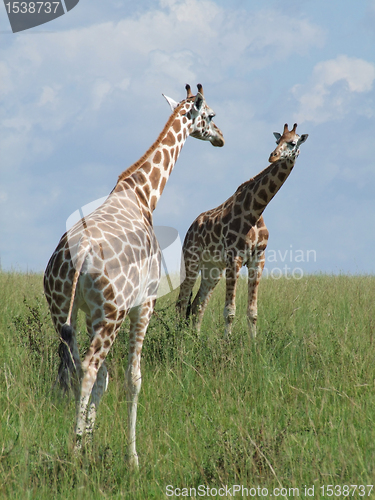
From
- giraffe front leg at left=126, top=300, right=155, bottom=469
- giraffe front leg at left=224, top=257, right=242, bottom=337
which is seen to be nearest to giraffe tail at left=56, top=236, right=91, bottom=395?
giraffe front leg at left=126, top=300, right=155, bottom=469

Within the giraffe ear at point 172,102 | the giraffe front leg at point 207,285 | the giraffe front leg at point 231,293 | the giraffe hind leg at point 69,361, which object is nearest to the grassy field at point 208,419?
the giraffe hind leg at point 69,361

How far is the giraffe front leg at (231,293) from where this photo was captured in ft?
24.6

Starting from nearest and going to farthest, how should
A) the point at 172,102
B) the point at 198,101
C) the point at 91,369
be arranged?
the point at 91,369, the point at 198,101, the point at 172,102

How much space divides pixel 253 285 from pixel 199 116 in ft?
9.81

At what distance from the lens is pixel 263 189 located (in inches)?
308

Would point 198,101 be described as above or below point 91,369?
above

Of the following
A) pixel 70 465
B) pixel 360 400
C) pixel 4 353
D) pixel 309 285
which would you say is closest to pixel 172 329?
pixel 4 353

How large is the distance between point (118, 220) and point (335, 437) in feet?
9.21

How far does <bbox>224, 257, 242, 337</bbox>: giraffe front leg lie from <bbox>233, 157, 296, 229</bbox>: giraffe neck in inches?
29.0

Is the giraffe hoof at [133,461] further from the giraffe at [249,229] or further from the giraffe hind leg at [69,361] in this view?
the giraffe at [249,229]

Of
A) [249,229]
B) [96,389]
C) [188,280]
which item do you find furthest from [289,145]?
[96,389]

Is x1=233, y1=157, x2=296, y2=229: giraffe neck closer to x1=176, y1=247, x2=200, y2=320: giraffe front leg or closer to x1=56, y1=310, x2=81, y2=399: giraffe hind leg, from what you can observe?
x1=176, y1=247, x2=200, y2=320: giraffe front leg

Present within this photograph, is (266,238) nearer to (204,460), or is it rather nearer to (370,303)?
(370,303)

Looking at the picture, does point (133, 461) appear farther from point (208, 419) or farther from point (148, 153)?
point (148, 153)
